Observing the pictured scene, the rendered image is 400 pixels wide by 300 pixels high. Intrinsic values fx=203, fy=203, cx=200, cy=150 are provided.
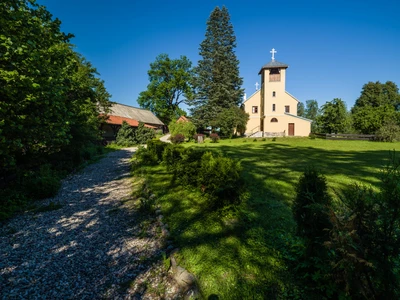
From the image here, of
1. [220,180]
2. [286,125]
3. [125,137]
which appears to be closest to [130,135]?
[125,137]

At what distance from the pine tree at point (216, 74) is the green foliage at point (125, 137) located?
472 inches

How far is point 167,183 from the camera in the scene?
A: 317 inches

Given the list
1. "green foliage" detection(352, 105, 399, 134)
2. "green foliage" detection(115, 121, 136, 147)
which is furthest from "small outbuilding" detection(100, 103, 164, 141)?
"green foliage" detection(352, 105, 399, 134)

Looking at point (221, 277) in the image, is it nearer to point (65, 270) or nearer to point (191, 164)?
point (65, 270)

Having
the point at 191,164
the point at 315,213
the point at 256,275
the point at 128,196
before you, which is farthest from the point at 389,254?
the point at 128,196

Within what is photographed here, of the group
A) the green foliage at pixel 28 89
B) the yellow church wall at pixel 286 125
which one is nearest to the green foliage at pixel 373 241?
the green foliage at pixel 28 89

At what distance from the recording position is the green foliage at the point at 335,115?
105 ft

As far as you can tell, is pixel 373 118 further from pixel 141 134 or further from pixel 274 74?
pixel 141 134

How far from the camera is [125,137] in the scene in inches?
1177

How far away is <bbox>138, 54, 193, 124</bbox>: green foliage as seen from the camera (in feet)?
173

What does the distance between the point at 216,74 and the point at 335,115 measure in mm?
21204

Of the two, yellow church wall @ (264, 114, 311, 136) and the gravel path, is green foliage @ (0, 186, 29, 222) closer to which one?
the gravel path

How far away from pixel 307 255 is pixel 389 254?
991mm

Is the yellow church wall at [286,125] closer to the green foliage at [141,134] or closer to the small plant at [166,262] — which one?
the green foliage at [141,134]
